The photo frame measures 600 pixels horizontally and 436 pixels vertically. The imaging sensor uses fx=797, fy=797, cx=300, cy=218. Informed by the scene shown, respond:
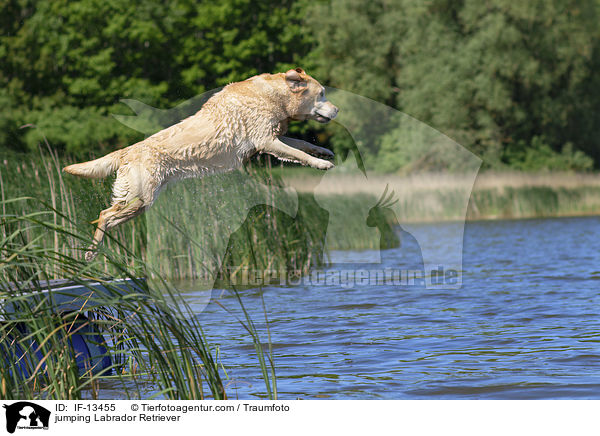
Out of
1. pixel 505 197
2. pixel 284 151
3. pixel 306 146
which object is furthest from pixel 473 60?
pixel 284 151

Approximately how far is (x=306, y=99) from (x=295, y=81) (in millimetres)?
151

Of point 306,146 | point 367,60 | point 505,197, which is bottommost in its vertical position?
point 505,197

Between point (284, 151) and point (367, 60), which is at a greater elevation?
point (367, 60)

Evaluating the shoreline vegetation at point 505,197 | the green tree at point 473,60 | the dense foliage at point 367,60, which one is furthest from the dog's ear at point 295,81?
the green tree at point 473,60

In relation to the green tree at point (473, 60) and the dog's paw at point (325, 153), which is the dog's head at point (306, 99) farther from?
the green tree at point (473, 60)

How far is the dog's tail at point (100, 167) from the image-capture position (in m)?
5.56

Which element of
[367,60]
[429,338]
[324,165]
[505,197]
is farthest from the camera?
[367,60]

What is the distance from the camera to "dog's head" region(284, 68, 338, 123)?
5621 millimetres

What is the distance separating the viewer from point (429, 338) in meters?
8.21
